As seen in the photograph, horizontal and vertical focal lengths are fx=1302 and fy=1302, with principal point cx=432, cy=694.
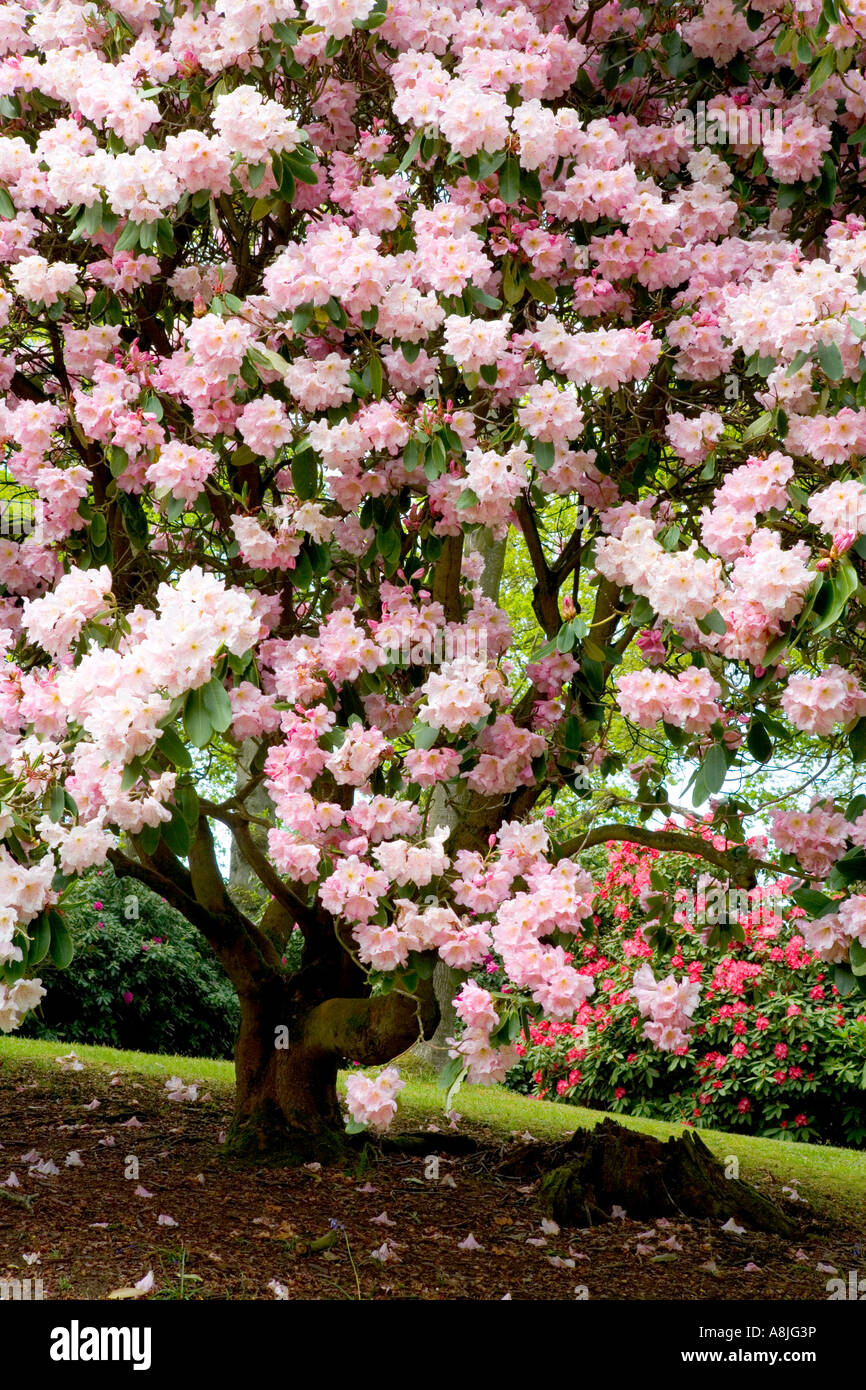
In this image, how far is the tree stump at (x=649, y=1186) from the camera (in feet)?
18.1

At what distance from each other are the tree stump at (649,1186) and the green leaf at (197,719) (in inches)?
142

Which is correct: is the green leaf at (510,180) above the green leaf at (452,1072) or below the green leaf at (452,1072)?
above

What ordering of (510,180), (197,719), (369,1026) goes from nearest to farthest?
(197,719)
(510,180)
(369,1026)

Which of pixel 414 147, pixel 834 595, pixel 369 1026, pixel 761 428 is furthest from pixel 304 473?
pixel 369 1026

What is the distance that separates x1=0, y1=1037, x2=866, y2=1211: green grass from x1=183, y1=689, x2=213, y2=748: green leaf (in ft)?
16.2

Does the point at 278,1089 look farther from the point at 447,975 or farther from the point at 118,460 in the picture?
the point at 447,975

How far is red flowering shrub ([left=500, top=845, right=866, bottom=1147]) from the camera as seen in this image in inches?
348

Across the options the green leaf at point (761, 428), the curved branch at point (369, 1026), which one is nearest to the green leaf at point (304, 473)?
the green leaf at point (761, 428)

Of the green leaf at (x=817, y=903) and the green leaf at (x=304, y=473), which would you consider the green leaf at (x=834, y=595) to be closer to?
the green leaf at (x=817, y=903)

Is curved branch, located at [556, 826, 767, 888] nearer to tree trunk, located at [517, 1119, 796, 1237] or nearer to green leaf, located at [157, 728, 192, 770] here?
green leaf, located at [157, 728, 192, 770]

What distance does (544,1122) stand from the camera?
7.92 meters

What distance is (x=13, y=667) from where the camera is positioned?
347 centimetres

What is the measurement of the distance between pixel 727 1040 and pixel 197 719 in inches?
304
